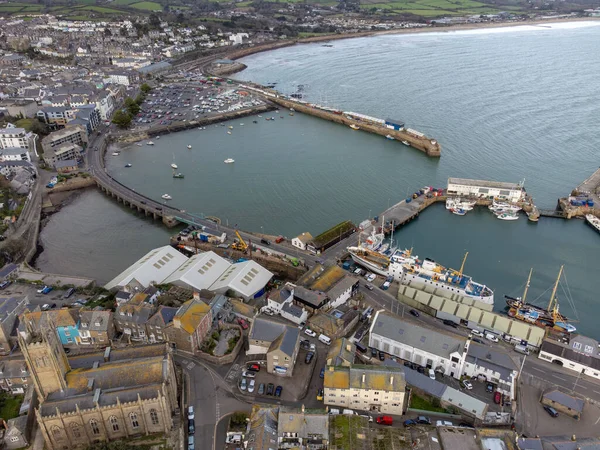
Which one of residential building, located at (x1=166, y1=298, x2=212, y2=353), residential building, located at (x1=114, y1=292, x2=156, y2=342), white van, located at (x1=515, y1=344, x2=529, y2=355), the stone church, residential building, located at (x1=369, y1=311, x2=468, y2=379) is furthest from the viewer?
white van, located at (x1=515, y1=344, x2=529, y2=355)

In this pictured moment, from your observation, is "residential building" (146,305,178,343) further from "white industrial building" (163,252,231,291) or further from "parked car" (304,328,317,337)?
"parked car" (304,328,317,337)

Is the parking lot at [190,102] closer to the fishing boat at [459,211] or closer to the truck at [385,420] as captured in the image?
the fishing boat at [459,211]

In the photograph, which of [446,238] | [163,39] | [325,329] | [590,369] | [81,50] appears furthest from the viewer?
[163,39]

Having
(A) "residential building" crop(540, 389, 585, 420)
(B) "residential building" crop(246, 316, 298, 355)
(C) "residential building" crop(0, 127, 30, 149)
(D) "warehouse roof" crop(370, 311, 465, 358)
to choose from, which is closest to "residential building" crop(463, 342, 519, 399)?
(D) "warehouse roof" crop(370, 311, 465, 358)

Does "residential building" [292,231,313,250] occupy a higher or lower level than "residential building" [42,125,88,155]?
lower

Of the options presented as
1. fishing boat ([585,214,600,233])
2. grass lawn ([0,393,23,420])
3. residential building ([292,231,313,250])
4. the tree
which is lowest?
grass lawn ([0,393,23,420])

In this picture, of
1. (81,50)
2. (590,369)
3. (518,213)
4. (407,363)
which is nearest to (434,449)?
(407,363)

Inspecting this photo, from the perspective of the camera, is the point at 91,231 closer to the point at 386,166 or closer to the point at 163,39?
the point at 386,166
